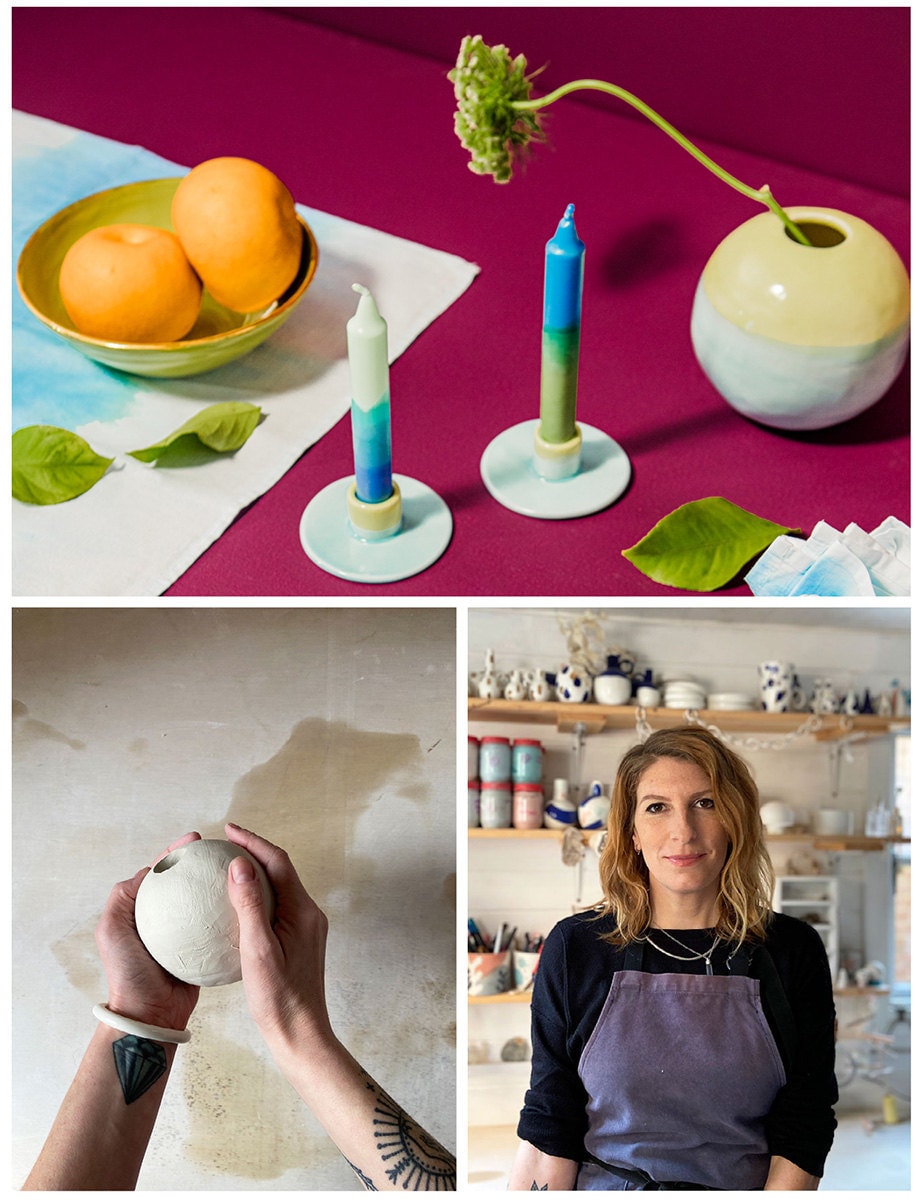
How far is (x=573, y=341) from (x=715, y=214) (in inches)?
15.1

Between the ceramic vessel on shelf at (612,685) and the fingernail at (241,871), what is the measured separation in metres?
0.25

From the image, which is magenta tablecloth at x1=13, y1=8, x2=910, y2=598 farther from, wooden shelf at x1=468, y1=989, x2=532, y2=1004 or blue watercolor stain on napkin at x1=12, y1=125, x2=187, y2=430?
wooden shelf at x1=468, y1=989, x2=532, y2=1004

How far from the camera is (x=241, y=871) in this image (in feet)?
2.46

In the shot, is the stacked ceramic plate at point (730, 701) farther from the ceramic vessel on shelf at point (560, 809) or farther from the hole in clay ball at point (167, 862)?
the hole in clay ball at point (167, 862)

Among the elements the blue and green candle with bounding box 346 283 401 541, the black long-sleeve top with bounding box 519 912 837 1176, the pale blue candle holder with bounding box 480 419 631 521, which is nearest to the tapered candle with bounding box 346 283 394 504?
the blue and green candle with bounding box 346 283 401 541

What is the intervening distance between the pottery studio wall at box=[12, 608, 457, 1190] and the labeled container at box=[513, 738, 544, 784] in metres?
0.06

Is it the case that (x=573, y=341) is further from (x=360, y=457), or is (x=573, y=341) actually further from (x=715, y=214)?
(x=715, y=214)

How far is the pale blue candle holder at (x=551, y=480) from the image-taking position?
2.88 ft

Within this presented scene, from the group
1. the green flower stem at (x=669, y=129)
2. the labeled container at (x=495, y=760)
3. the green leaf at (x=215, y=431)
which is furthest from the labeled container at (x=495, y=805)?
the green flower stem at (x=669, y=129)

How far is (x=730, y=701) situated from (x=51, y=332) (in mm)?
606

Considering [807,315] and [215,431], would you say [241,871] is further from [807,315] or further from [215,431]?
[807,315]

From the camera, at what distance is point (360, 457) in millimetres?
803
